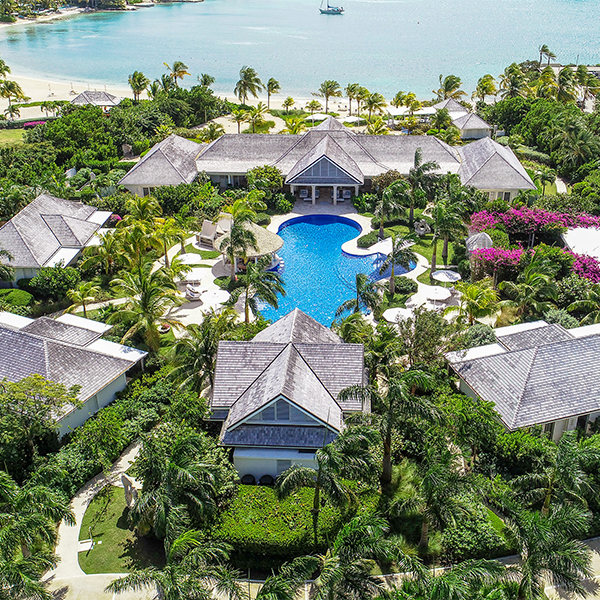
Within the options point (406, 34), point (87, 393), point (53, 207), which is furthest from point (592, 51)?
point (87, 393)

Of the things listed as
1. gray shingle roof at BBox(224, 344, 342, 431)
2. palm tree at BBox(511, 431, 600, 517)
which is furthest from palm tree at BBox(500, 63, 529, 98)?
palm tree at BBox(511, 431, 600, 517)

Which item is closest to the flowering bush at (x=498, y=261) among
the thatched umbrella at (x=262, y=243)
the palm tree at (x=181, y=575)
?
the thatched umbrella at (x=262, y=243)

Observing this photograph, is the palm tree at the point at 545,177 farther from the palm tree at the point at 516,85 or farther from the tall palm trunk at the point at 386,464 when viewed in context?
the tall palm trunk at the point at 386,464

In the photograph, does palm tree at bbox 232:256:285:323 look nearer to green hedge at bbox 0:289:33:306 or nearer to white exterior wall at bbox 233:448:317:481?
white exterior wall at bbox 233:448:317:481

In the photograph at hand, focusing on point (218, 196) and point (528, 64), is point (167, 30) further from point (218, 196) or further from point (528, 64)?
point (218, 196)

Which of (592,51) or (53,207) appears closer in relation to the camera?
(53,207)

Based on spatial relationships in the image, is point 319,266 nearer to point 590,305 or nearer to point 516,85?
point 590,305

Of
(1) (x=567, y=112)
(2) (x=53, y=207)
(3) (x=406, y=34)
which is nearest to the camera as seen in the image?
(2) (x=53, y=207)
